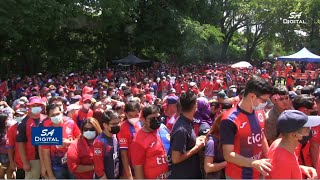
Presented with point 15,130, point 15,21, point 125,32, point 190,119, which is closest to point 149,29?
point 125,32

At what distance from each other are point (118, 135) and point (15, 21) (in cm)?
1993

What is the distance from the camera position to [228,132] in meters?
3.76

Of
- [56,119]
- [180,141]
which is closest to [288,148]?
[180,141]

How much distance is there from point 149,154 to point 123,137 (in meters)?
0.63

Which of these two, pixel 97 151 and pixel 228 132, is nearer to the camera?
pixel 228 132

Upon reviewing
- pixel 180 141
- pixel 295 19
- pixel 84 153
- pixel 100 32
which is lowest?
pixel 84 153

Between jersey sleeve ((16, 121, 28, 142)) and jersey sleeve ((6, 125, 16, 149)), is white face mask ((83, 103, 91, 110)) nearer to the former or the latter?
jersey sleeve ((6, 125, 16, 149))

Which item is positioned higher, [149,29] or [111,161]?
[149,29]

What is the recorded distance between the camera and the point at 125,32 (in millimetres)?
34500

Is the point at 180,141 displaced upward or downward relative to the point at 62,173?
upward

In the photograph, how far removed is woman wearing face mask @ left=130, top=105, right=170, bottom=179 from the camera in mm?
4535

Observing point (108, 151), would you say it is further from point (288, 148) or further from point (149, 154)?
point (288, 148)

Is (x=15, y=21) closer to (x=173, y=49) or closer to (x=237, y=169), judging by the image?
(x=173, y=49)

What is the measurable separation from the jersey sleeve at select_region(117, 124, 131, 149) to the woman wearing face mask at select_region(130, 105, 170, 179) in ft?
1.28
